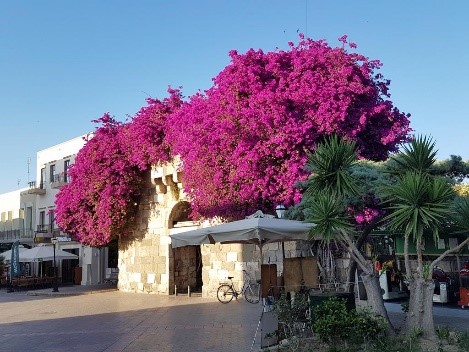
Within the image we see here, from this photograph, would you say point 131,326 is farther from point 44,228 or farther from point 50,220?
point 44,228

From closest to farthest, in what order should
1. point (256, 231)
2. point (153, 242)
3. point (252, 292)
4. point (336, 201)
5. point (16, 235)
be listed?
point (336, 201)
point (256, 231)
point (252, 292)
point (153, 242)
point (16, 235)

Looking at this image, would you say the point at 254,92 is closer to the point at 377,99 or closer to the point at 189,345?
the point at 377,99

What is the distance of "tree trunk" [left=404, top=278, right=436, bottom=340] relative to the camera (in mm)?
7480

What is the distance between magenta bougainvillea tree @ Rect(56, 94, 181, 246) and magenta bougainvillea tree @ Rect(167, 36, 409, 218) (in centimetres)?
451

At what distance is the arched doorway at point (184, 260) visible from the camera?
858 inches

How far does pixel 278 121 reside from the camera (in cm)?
1491

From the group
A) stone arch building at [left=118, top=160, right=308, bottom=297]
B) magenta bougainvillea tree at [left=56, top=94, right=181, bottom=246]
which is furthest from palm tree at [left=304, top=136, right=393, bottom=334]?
magenta bougainvillea tree at [left=56, top=94, right=181, bottom=246]

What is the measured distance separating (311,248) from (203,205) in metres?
3.96

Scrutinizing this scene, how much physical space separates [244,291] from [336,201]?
1006 centimetres

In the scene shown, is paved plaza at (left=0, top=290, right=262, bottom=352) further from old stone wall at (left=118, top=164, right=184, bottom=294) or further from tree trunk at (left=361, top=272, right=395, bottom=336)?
old stone wall at (left=118, top=164, right=184, bottom=294)

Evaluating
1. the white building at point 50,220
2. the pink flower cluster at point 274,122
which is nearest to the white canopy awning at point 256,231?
the pink flower cluster at point 274,122

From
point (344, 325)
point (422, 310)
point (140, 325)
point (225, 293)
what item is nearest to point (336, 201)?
point (344, 325)

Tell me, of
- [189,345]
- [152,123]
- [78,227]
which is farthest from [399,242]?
[78,227]

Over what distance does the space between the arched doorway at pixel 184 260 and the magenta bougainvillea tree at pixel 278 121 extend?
504 centimetres
